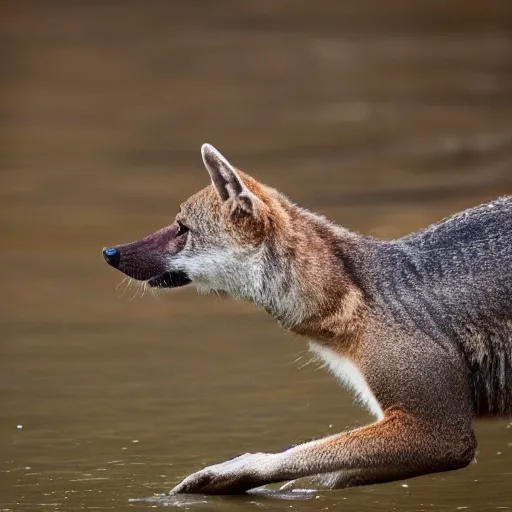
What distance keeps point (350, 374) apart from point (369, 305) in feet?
1.15

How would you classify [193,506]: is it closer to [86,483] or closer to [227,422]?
[86,483]

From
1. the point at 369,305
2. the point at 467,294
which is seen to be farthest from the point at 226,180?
the point at 467,294

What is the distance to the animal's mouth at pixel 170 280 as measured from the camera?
789cm

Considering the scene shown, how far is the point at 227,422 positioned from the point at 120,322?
2490 millimetres

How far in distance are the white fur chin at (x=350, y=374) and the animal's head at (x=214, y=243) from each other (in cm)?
48

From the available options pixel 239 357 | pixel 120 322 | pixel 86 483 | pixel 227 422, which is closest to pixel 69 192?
pixel 120 322

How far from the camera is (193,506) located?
762cm

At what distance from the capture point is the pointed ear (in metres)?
7.66

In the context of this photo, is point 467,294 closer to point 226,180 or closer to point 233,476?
point 226,180

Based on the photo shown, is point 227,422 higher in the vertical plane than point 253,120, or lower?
lower

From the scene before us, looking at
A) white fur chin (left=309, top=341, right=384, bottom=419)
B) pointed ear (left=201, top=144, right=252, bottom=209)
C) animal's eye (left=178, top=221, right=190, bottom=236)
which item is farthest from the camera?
animal's eye (left=178, top=221, right=190, bottom=236)

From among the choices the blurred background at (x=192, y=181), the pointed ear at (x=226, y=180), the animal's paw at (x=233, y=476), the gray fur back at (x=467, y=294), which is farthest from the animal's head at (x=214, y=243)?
the blurred background at (x=192, y=181)

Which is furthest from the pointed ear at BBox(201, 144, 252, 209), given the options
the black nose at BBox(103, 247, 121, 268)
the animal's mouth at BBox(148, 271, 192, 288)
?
the black nose at BBox(103, 247, 121, 268)

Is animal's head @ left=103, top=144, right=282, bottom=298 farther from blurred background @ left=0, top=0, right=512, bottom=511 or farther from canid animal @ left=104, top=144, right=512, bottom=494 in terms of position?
blurred background @ left=0, top=0, right=512, bottom=511
